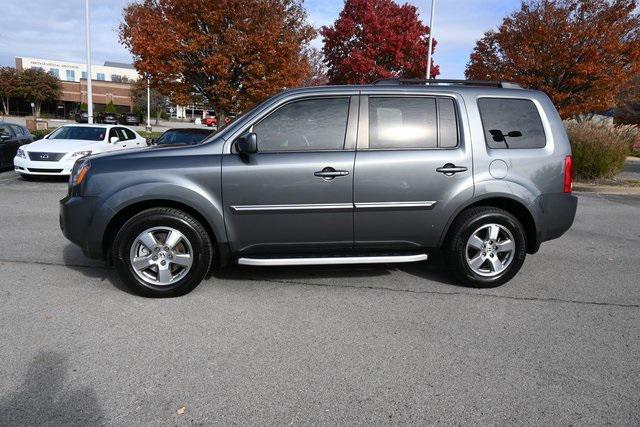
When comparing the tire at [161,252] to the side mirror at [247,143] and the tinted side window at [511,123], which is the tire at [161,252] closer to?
the side mirror at [247,143]

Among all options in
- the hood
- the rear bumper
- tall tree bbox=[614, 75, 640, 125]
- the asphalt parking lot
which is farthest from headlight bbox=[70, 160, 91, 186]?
tall tree bbox=[614, 75, 640, 125]

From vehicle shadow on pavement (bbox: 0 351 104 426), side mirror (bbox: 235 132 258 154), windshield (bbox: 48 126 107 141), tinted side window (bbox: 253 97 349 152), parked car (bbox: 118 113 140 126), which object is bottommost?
vehicle shadow on pavement (bbox: 0 351 104 426)

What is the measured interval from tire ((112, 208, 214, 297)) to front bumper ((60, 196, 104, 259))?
0.67 feet

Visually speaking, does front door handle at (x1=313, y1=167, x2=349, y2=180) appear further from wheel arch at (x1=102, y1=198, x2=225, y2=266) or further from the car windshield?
the car windshield

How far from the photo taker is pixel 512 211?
184 inches

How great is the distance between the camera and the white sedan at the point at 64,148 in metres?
11.5

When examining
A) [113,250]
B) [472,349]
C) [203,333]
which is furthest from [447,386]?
[113,250]

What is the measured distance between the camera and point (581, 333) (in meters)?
3.69

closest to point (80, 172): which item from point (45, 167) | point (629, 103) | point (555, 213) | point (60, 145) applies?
point (555, 213)

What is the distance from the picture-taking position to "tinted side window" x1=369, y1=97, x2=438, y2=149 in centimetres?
435

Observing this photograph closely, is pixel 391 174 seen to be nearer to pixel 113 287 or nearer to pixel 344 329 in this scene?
pixel 344 329

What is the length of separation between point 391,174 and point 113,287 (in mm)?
2864

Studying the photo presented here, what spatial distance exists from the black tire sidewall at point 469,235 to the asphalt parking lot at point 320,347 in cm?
17

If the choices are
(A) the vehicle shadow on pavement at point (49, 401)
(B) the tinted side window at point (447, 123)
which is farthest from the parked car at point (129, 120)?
(A) the vehicle shadow on pavement at point (49, 401)
